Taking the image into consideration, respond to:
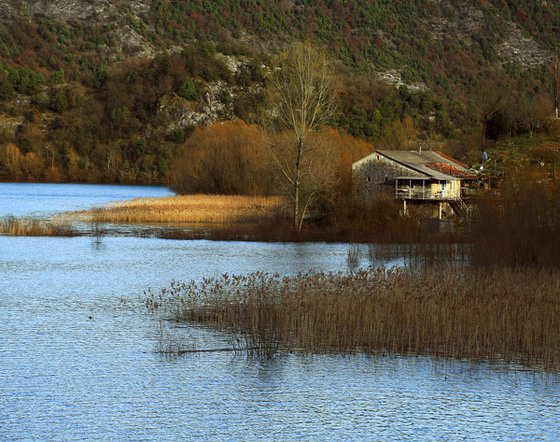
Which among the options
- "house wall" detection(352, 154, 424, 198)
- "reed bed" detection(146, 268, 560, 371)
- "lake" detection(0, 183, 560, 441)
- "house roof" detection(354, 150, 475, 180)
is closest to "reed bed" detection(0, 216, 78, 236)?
"lake" detection(0, 183, 560, 441)

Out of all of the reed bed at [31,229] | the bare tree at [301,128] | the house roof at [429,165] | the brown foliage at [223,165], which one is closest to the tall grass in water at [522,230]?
the bare tree at [301,128]

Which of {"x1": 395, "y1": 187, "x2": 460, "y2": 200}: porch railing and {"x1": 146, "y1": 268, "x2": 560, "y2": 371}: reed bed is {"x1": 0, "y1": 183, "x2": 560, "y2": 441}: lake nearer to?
{"x1": 146, "y1": 268, "x2": 560, "y2": 371}: reed bed

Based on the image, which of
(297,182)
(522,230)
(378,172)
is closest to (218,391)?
(522,230)

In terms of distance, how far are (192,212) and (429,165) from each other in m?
20.6

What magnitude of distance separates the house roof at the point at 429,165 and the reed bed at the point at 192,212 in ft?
31.8

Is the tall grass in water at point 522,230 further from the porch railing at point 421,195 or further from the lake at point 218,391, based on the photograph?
the porch railing at point 421,195

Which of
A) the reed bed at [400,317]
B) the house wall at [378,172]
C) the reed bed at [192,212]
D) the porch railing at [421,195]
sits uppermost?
the house wall at [378,172]

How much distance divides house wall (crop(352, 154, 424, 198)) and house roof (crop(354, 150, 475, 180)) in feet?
0.92

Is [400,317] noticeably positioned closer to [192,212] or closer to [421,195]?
[192,212]

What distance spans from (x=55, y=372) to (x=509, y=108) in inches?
2569

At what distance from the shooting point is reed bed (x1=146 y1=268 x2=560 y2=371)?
21.6 metres

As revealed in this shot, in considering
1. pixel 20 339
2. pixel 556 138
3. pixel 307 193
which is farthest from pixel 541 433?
pixel 556 138

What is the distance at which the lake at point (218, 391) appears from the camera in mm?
16469

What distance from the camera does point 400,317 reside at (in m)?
23.0
